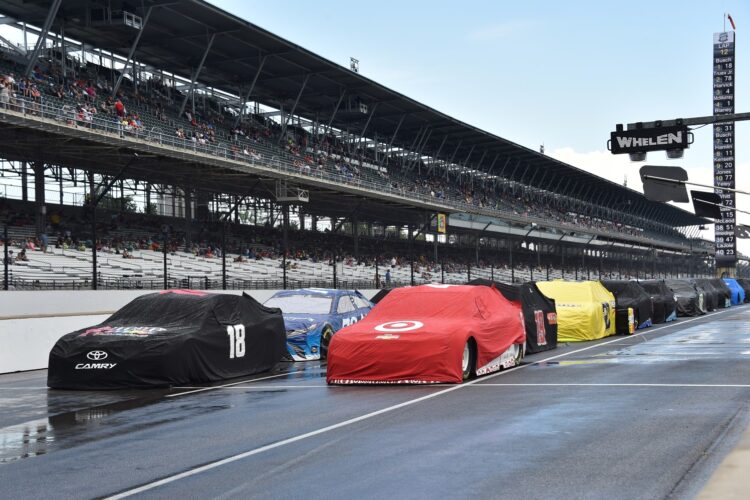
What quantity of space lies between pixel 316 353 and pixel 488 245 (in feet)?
189

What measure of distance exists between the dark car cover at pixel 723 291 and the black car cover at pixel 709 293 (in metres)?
0.31

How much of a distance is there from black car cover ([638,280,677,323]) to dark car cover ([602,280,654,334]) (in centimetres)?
113

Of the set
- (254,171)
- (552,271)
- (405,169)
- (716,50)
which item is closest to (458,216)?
(405,169)

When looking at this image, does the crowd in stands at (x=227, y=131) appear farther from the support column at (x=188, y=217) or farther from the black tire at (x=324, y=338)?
the black tire at (x=324, y=338)

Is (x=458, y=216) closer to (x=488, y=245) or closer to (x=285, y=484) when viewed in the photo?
(x=488, y=245)

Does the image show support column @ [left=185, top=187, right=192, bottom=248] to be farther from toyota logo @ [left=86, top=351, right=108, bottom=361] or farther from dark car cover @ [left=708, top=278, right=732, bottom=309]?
toyota logo @ [left=86, top=351, right=108, bottom=361]

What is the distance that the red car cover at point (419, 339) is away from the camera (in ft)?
38.8

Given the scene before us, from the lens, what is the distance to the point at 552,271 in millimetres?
74500

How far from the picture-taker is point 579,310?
69.0ft

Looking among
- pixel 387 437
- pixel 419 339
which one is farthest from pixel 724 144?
pixel 387 437

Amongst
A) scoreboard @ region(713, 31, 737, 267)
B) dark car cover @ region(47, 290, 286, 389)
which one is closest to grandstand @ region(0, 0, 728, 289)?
dark car cover @ region(47, 290, 286, 389)

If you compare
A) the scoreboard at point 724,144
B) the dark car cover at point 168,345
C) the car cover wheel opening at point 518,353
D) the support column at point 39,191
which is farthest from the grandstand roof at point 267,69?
the car cover wheel opening at point 518,353

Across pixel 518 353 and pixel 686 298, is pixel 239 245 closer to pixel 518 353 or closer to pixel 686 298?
→ pixel 686 298

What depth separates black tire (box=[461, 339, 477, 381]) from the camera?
1220cm
